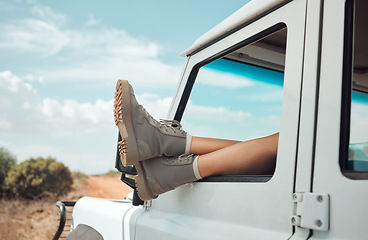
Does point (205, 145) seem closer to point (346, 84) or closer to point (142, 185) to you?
point (142, 185)

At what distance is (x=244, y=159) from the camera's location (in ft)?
5.23

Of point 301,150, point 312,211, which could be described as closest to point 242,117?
point 301,150

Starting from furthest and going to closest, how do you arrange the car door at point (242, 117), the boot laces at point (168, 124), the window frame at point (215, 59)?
the boot laces at point (168, 124) < the window frame at point (215, 59) < the car door at point (242, 117)

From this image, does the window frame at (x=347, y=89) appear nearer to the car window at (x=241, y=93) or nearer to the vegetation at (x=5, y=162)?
the car window at (x=241, y=93)

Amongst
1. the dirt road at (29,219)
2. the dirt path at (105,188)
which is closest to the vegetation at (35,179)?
the dirt road at (29,219)

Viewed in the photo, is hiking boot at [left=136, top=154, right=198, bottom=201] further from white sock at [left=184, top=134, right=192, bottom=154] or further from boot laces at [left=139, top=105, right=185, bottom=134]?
boot laces at [left=139, top=105, right=185, bottom=134]

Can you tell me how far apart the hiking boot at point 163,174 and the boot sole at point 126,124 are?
0.26 feet

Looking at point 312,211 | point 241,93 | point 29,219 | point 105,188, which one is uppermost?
point 241,93

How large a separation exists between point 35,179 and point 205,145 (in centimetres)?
1561

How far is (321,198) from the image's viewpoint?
1.08 meters

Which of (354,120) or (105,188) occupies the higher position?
(354,120)

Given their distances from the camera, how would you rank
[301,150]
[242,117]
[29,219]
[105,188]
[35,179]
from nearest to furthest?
[301,150] < [242,117] < [29,219] < [35,179] < [105,188]

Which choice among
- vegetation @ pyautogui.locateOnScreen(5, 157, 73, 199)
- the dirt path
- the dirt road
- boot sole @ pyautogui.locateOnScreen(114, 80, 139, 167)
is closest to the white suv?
boot sole @ pyautogui.locateOnScreen(114, 80, 139, 167)

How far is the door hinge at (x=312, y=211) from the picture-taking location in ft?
3.46
